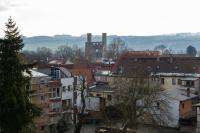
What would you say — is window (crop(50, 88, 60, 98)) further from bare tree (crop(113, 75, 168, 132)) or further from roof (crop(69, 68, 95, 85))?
roof (crop(69, 68, 95, 85))

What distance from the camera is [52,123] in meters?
51.8

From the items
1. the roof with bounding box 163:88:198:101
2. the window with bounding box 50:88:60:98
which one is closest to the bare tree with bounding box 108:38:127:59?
the roof with bounding box 163:88:198:101

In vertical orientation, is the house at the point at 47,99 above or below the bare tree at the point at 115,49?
below

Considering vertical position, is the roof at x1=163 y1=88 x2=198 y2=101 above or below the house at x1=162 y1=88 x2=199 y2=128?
above

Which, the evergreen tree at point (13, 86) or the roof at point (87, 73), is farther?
the roof at point (87, 73)

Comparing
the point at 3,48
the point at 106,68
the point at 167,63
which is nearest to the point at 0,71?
the point at 3,48

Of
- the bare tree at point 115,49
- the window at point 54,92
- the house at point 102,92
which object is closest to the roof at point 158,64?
the house at point 102,92

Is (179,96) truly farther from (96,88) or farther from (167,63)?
(167,63)

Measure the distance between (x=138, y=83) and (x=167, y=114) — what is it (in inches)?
242

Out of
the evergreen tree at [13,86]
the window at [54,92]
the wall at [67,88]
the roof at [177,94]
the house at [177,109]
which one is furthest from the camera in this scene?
the wall at [67,88]

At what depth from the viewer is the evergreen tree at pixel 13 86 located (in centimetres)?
2728

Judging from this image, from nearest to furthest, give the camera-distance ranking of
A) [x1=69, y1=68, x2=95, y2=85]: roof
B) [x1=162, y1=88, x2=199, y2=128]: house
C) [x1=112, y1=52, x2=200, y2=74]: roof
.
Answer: [x1=162, y1=88, x2=199, y2=128]: house < [x1=69, y1=68, x2=95, y2=85]: roof < [x1=112, y1=52, x2=200, y2=74]: roof

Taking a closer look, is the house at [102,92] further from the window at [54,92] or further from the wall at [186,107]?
the wall at [186,107]

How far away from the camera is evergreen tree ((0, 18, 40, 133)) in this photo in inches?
1074
